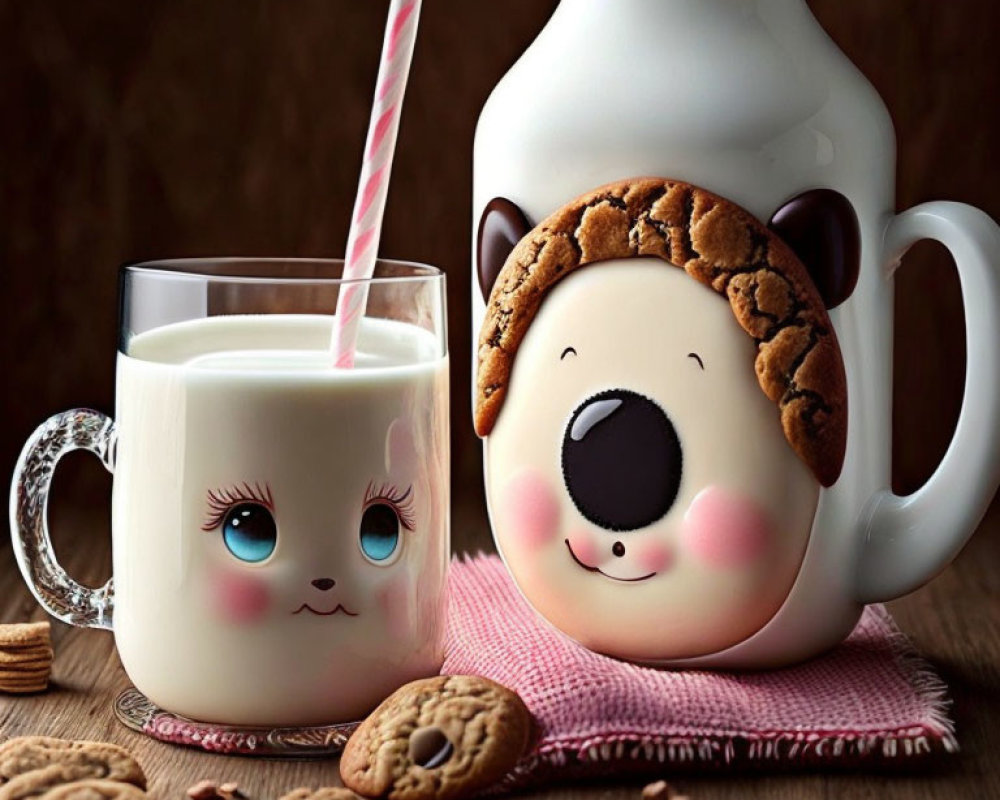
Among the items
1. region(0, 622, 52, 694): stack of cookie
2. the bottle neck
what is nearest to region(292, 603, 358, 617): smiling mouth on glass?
region(0, 622, 52, 694): stack of cookie

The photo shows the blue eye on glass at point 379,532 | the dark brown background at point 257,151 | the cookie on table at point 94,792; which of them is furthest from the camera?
the dark brown background at point 257,151

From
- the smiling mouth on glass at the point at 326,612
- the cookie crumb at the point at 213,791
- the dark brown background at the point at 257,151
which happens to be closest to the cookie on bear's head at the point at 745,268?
the smiling mouth on glass at the point at 326,612

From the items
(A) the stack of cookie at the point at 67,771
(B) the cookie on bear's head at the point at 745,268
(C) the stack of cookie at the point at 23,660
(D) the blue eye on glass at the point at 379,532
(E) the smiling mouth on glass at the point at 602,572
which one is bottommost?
(C) the stack of cookie at the point at 23,660

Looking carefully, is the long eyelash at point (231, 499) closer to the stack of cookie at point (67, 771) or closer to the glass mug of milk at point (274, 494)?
the glass mug of milk at point (274, 494)

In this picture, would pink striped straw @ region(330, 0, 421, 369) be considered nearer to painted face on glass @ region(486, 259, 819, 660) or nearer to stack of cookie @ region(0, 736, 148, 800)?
painted face on glass @ region(486, 259, 819, 660)

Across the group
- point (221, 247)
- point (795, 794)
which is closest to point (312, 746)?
point (795, 794)

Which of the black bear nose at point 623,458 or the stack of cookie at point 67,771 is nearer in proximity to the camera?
the stack of cookie at point 67,771

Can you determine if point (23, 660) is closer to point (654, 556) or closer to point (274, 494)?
point (274, 494)
